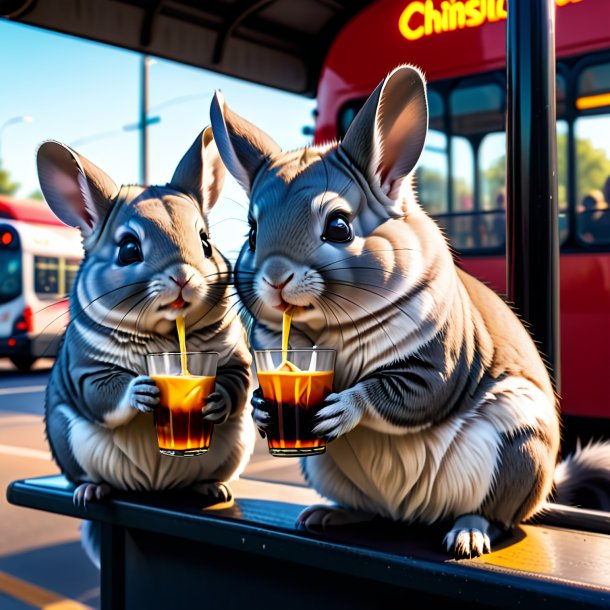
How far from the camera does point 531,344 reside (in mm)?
1559

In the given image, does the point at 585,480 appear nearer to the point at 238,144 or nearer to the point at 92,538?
the point at 238,144

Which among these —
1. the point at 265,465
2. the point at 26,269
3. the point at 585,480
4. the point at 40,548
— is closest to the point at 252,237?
the point at 585,480

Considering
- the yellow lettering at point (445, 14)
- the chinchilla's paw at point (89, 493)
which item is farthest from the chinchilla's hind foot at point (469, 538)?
the yellow lettering at point (445, 14)

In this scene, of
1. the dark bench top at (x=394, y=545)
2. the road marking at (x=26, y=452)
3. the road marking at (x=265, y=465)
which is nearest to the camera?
the dark bench top at (x=394, y=545)

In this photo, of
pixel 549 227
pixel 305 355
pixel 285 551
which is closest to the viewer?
pixel 305 355

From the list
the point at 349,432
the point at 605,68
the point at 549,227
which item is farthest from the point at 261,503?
the point at 605,68

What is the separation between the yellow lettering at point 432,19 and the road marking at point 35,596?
3.73 meters

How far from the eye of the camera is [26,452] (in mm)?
6660

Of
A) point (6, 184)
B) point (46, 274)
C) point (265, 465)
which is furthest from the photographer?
point (6, 184)

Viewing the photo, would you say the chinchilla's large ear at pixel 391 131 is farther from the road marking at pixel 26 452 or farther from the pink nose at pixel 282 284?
the road marking at pixel 26 452

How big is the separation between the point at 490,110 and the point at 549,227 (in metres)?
3.78

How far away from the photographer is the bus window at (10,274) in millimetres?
12141

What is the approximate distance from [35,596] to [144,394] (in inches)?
94.9

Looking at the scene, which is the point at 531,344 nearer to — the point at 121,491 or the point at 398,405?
the point at 398,405
